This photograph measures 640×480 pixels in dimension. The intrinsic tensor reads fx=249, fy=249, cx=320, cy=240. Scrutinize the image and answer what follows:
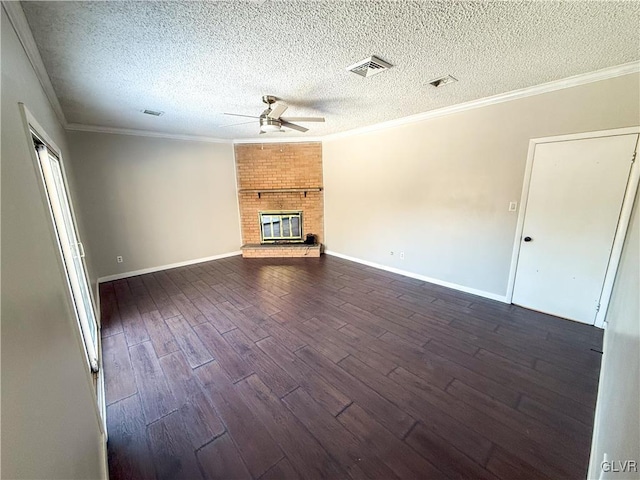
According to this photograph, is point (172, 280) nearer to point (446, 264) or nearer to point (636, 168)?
point (446, 264)

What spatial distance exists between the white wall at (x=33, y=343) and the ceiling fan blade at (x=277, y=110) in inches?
72.7

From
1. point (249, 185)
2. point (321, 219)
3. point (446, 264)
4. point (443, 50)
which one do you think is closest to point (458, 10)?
point (443, 50)

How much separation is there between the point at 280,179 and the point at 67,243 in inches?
152

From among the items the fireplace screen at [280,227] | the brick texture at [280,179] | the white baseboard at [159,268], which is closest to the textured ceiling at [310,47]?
the brick texture at [280,179]

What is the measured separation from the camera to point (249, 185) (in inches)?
221

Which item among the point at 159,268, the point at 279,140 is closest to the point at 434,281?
the point at 279,140

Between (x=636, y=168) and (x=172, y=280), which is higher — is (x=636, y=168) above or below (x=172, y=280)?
above

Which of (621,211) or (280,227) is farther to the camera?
(280,227)

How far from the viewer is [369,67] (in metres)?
2.19

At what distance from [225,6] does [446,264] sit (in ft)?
12.4

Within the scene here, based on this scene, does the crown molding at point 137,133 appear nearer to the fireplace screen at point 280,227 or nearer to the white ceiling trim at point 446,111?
the white ceiling trim at point 446,111

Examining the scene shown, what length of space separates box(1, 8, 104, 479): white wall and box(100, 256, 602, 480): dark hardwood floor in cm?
53

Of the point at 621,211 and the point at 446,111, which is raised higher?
the point at 446,111

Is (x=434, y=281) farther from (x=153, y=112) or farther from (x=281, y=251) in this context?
(x=153, y=112)
